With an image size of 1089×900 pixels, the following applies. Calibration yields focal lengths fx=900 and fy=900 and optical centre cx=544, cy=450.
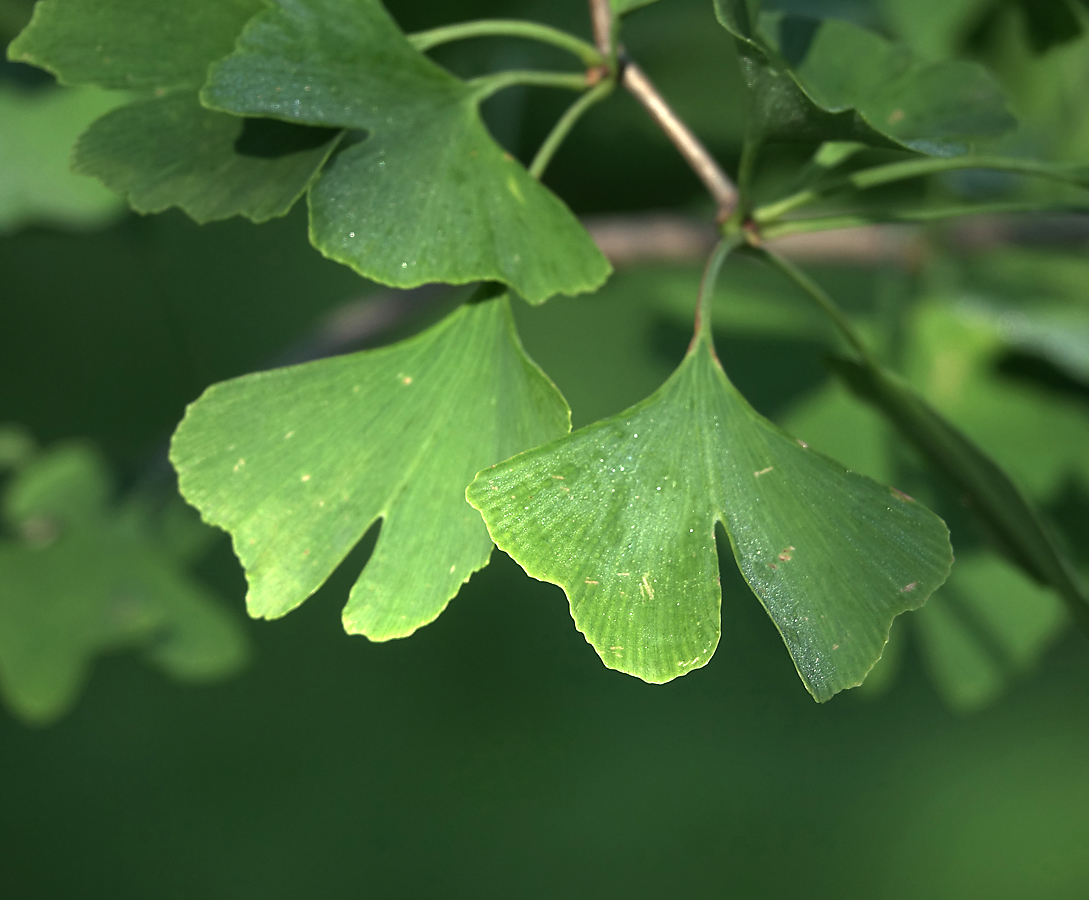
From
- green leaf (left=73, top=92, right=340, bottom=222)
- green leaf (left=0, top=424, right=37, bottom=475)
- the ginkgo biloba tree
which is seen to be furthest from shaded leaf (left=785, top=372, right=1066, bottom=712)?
green leaf (left=0, top=424, right=37, bottom=475)

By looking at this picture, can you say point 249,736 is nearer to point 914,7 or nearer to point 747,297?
point 747,297

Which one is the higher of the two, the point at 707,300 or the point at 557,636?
the point at 707,300

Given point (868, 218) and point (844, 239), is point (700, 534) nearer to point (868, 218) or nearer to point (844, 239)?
point (868, 218)

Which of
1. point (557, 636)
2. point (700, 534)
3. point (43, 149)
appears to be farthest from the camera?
point (557, 636)

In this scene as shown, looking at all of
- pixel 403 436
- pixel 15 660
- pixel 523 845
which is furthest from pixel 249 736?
pixel 403 436

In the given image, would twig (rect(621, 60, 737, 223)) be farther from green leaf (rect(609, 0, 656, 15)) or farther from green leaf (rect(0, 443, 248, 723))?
green leaf (rect(0, 443, 248, 723))

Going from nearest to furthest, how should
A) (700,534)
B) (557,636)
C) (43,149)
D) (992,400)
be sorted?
(700,534), (43,149), (992,400), (557,636)

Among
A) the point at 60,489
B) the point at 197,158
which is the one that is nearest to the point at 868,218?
the point at 197,158
